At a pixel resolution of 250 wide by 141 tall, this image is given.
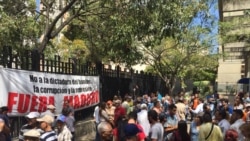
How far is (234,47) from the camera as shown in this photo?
28766 millimetres

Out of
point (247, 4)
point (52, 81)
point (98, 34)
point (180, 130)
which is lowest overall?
point (180, 130)

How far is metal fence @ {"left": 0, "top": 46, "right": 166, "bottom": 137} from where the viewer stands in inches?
385

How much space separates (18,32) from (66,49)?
20337 mm

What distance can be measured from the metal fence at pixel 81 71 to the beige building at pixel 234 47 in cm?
547

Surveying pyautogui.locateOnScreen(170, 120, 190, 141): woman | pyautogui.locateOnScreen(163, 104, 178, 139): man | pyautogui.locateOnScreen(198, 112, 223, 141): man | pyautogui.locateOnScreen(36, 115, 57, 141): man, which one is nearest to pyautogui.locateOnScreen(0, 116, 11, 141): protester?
pyautogui.locateOnScreen(36, 115, 57, 141): man

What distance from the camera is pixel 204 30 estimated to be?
27.0 m

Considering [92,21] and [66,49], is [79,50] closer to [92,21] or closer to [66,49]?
[66,49]

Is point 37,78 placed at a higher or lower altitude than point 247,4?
lower

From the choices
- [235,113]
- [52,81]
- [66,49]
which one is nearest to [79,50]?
[66,49]

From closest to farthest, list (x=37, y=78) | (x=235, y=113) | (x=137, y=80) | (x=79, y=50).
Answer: (x=235, y=113), (x=37, y=78), (x=137, y=80), (x=79, y=50)

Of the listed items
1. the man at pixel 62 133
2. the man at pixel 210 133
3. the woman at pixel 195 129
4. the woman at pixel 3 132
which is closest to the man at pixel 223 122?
the woman at pixel 195 129

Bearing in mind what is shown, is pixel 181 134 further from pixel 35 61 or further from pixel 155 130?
pixel 35 61

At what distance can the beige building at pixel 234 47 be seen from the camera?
85.1 ft

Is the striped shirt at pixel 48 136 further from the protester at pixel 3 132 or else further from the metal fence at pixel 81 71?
the metal fence at pixel 81 71
